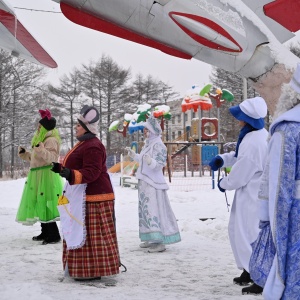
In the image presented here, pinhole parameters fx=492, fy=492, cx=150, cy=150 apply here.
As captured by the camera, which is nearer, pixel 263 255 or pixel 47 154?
pixel 263 255

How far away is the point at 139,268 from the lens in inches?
206

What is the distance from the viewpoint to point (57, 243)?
22.0 feet

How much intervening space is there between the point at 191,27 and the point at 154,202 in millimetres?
3038

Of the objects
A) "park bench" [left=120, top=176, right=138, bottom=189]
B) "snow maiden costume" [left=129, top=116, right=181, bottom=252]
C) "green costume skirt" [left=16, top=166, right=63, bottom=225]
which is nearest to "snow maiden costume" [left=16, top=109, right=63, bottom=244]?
"green costume skirt" [left=16, top=166, right=63, bottom=225]

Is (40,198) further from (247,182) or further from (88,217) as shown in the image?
(247,182)

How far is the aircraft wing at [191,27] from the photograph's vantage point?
12.3 ft

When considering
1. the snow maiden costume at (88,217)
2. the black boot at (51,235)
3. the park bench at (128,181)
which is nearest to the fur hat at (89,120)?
the snow maiden costume at (88,217)

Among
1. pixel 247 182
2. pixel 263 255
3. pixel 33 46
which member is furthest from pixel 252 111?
pixel 33 46

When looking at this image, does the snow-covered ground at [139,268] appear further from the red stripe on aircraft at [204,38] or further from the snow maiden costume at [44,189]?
the red stripe on aircraft at [204,38]

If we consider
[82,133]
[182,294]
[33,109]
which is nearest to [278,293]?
[182,294]

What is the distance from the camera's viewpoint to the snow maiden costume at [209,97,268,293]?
168 inches

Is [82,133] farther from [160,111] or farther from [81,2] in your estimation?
[160,111]

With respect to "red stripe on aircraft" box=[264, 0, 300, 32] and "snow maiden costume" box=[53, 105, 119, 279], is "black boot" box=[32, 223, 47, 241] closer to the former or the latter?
"snow maiden costume" box=[53, 105, 119, 279]

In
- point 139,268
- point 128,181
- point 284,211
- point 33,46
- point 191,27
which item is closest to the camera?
point 284,211
